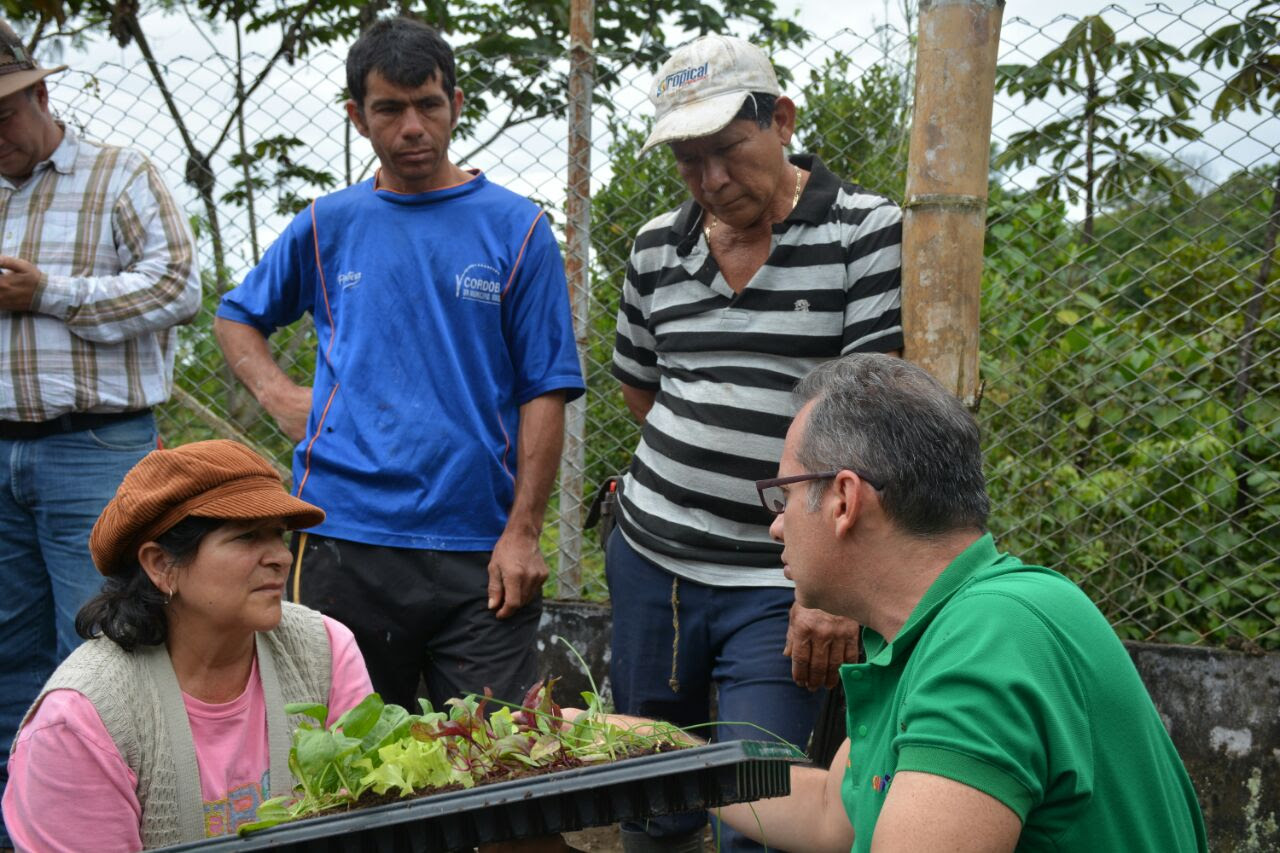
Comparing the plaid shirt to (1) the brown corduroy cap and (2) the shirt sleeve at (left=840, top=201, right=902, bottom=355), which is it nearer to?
(1) the brown corduroy cap

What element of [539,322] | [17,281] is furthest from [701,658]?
[17,281]

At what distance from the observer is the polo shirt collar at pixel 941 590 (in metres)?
1.79

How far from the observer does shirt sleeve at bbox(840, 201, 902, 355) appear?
279 centimetres

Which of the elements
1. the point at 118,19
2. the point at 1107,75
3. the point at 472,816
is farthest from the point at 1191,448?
the point at 118,19

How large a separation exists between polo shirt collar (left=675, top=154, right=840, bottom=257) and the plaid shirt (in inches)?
56.4

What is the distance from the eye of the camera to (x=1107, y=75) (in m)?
3.50

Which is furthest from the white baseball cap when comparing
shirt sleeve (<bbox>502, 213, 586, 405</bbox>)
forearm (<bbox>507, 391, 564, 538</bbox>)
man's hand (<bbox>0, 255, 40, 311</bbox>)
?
man's hand (<bbox>0, 255, 40, 311</bbox>)

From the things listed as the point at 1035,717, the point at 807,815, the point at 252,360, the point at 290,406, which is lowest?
the point at 807,815

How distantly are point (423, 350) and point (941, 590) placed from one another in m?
1.78

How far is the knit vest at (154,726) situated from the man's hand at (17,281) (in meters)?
1.37

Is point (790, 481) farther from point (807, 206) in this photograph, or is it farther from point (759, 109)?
point (759, 109)

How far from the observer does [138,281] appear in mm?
3514

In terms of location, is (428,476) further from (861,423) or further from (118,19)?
(118,19)

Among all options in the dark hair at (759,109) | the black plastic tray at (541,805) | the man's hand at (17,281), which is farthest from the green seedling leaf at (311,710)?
the man's hand at (17,281)
